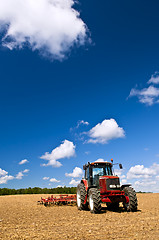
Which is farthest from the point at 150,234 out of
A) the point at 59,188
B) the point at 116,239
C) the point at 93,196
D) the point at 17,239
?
the point at 59,188

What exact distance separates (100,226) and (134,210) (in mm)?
5017

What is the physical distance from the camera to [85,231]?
312 inches

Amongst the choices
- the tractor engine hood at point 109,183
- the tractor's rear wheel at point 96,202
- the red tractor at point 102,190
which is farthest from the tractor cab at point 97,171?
the tractor's rear wheel at point 96,202

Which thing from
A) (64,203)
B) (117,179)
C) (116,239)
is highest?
(117,179)

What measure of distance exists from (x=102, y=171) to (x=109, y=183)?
1.45 meters

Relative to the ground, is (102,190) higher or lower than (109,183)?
lower

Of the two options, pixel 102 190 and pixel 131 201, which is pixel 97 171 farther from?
pixel 131 201

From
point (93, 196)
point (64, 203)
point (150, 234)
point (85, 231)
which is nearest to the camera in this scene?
point (150, 234)

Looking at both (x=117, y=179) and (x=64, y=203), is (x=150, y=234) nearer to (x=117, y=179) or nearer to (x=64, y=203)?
(x=117, y=179)

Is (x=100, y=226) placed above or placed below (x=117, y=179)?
below

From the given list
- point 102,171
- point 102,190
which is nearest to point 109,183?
point 102,190

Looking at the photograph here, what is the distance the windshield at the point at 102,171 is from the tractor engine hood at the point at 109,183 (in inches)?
29.9

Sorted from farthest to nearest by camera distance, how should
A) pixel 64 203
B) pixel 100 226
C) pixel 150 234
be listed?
pixel 64 203, pixel 100 226, pixel 150 234

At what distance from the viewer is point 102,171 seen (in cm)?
1480
